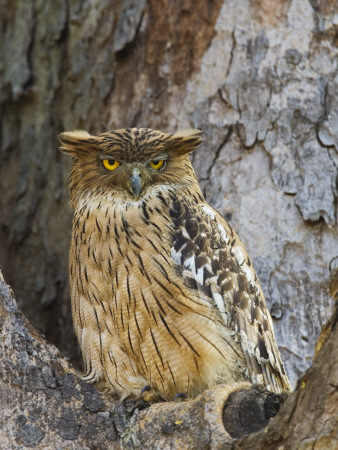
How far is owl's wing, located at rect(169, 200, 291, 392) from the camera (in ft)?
10.2

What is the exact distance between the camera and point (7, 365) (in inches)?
99.4

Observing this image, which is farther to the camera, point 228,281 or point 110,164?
point 110,164

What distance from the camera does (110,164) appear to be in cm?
338

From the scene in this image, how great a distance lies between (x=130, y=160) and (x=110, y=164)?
129 millimetres

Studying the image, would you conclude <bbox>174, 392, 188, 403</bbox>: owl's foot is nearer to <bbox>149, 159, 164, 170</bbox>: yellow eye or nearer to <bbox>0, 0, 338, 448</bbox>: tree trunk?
<bbox>0, 0, 338, 448</bbox>: tree trunk

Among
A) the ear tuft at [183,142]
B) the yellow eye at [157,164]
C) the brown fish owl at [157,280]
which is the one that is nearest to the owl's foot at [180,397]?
the brown fish owl at [157,280]

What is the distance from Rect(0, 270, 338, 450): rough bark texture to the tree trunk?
1244 mm

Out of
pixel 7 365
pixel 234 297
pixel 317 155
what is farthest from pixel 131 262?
pixel 317 155

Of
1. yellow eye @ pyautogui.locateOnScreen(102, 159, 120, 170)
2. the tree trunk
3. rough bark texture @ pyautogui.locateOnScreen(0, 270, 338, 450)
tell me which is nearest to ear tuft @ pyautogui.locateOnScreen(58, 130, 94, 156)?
yellow eye @ pyautogui.locateOnScreen(102, 159, 120, 170)

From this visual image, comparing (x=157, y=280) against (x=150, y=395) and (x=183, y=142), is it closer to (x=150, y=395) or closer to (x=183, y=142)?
(x=150, y=395)

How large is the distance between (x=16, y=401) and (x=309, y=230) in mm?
2015

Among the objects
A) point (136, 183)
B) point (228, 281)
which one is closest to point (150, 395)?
point (228, 281)

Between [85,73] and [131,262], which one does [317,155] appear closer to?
[131,262]

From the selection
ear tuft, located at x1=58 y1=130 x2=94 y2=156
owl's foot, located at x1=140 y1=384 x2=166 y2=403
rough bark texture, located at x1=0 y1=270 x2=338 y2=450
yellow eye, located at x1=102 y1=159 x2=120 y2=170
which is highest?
ear tuft, located at x1=58 y1=130 x2=94 y2=156
